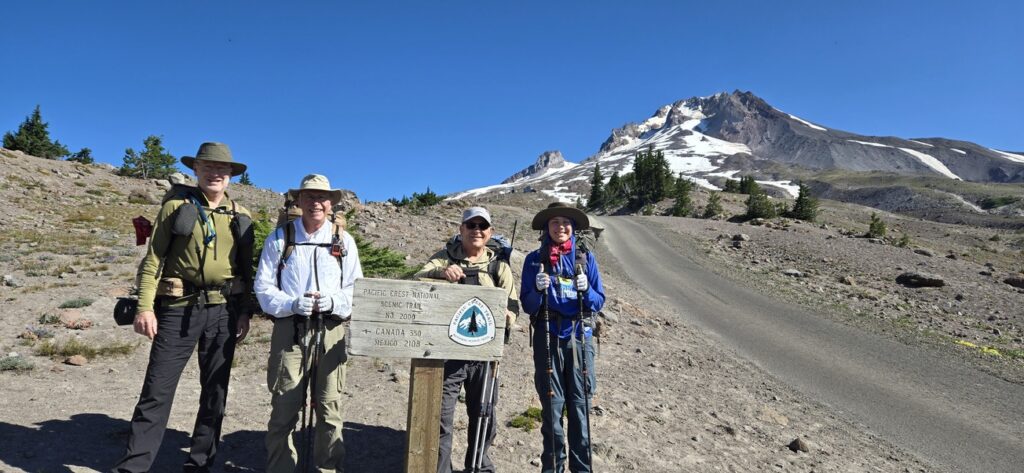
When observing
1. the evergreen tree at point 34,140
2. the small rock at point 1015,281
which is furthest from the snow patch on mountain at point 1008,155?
the evergreen tree at point 34,140

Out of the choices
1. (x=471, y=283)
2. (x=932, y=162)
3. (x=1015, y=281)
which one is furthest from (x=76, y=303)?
(x=932, y=162)

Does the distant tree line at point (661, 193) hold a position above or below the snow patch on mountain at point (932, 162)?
below

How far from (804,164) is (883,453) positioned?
200891 millimetres

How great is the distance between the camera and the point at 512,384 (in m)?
7.28

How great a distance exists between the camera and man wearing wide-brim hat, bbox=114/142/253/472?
3770 mm

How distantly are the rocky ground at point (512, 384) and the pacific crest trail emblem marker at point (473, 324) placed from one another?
2.07m

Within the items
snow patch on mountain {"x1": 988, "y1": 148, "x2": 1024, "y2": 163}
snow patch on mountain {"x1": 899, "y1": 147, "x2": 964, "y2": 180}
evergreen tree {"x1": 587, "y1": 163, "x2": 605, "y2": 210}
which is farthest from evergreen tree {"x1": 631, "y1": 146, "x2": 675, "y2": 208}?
snow patch on mountain {"x1": 988, "y1": 148, "x2": 1024, "y2": 163}

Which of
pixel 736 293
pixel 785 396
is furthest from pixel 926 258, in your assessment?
pixel 785 396

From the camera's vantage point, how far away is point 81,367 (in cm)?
693

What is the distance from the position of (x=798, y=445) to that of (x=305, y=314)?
6242 mm

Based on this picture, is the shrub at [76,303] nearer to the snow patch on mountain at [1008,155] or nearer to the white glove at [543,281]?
the white glove at [543,281]

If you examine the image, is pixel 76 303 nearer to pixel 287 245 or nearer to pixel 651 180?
pixel 287 245

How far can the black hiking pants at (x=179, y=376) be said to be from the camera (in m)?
→ 3.76

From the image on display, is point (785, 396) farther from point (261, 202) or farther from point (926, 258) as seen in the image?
point (261, 202)
